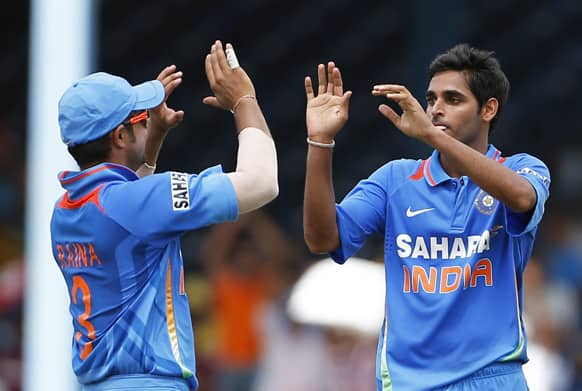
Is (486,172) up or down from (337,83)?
down

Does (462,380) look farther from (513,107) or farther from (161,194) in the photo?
(513,107)

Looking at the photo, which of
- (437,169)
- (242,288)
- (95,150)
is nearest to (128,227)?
(95,150)

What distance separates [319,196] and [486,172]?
0.50m

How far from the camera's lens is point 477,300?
147 inches

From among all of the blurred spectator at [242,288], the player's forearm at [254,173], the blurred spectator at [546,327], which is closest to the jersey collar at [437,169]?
the player's forearm at [254,173]

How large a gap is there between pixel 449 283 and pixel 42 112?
2.86m

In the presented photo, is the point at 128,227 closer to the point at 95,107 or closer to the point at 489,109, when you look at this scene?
the point at 95,107

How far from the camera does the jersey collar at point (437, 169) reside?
388cm

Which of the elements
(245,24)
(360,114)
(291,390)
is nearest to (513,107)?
(360,114)

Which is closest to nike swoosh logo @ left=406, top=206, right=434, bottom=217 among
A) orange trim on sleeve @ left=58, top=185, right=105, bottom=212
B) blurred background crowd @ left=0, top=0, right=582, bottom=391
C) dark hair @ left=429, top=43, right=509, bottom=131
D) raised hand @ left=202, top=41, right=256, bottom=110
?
dark hair @ left=429, top=43, right=509, bottom=131

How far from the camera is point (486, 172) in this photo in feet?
11.7

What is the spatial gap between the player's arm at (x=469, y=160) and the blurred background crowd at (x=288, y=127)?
3442mm

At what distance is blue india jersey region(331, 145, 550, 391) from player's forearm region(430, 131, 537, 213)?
79 millimetres

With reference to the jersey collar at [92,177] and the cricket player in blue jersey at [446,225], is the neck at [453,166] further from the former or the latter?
the jersey collar at [92,177]
